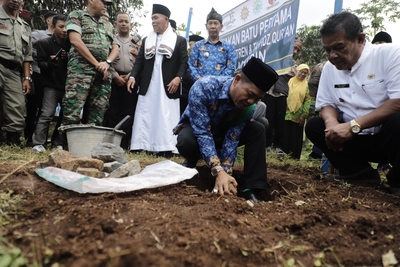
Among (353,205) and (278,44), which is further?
(278,44)

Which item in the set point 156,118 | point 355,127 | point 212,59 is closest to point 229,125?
point 355,127

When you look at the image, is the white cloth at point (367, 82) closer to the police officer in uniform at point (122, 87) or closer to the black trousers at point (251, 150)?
the black trousers at point (251, 150)

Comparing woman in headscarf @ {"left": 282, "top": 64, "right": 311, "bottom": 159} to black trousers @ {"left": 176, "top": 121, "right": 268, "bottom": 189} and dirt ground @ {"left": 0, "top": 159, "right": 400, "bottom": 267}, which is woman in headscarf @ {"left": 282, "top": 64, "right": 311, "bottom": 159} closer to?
black trousers @ {"left": 176, "top": 121, "right": 268, "bottom": 189}

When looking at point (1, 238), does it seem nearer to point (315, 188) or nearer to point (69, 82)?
point (315, 188)

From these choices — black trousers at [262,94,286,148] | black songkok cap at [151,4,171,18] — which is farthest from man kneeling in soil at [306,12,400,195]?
black songkok cap at [151,4,171,18]

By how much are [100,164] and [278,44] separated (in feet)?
10.3

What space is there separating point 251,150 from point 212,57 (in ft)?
5.90

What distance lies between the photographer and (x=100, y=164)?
2432 millimetres

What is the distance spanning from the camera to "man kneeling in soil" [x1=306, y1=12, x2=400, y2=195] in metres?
2.49

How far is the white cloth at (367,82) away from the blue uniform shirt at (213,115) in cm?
76

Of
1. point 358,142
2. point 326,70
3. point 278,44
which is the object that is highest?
point 278,44

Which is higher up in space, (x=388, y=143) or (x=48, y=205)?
(x=388, y=143)

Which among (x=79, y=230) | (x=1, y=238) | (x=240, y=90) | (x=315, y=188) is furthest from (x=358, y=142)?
(x=1, y=238)

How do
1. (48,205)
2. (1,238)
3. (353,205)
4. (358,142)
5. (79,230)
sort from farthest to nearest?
(358,142), (353,205), (48,205), (79,230), (1,238)
